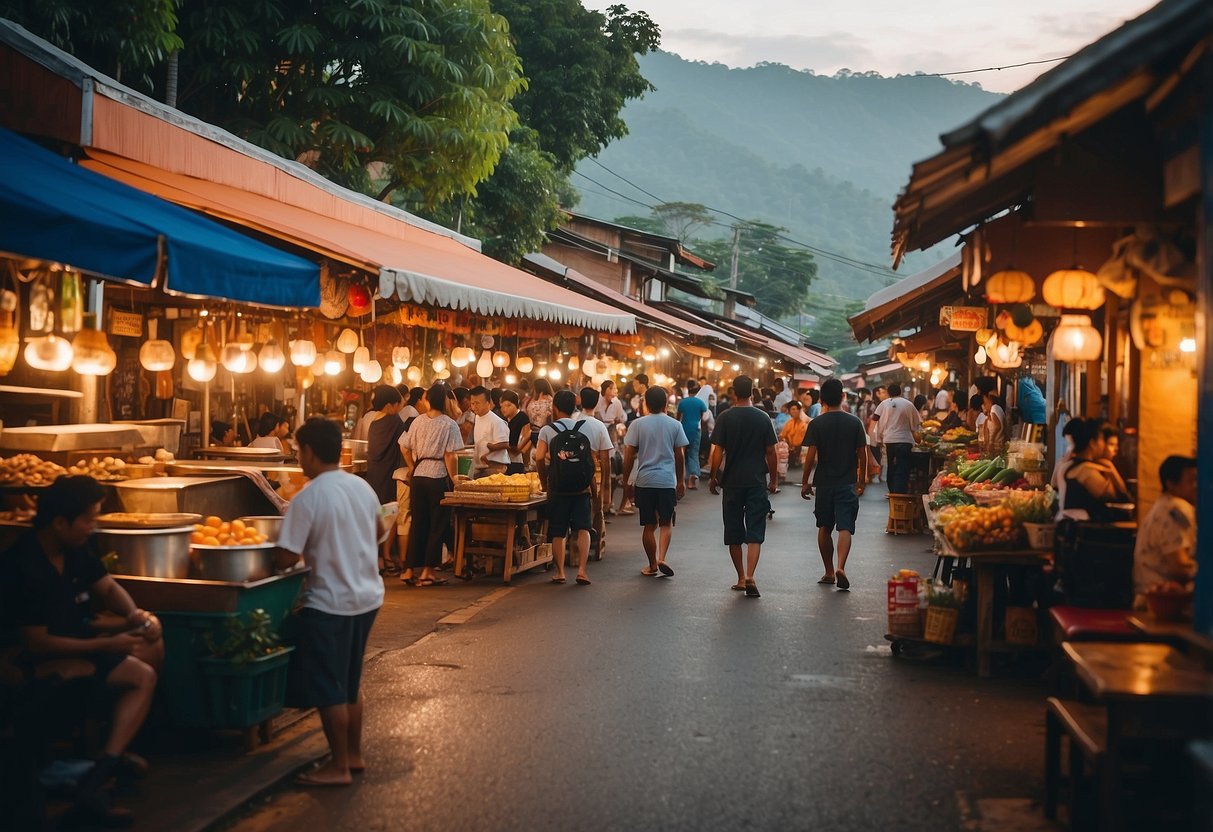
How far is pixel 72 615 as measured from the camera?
5.97 meters

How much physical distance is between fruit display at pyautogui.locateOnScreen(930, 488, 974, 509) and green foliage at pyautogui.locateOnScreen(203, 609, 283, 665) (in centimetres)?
787

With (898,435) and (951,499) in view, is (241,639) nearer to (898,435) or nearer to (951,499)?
(951,499)

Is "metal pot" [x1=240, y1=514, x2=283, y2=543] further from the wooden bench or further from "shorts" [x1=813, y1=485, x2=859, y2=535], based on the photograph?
"shorts" [x1=813, y1=485, x2=859, y2=535]

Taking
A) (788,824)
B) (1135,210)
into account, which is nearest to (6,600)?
(788,824)

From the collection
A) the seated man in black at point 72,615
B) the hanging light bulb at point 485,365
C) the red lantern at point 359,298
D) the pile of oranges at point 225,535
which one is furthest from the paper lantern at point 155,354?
the hanging light bulb at point 485,365

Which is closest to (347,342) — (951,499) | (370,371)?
(370,371)

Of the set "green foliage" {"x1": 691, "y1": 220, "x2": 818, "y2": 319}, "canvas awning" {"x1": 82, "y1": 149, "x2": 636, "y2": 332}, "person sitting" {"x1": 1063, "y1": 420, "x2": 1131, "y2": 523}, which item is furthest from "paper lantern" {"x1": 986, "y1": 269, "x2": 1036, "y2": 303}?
"green foliage" {"x1": 691, "y1": 220, "x2": 818, "y2": 319}

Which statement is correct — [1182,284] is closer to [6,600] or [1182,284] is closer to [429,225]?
[6,600]

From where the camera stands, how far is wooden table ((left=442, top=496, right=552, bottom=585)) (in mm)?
13266

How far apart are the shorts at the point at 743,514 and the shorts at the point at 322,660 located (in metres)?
6.63

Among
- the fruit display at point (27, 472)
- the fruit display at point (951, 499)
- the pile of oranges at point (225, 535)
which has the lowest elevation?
the pile of oranges at point (225, 535)

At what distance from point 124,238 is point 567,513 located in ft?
23.3

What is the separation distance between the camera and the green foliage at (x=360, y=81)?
70.2 feet

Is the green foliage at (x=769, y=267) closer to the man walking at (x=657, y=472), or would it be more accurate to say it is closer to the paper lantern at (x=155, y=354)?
the man walking at (x=657, y=472)
